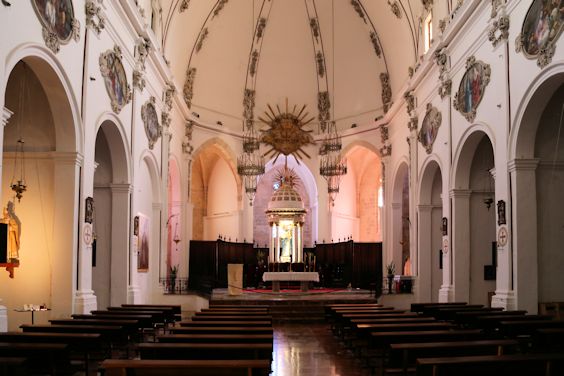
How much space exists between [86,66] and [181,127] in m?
12.7

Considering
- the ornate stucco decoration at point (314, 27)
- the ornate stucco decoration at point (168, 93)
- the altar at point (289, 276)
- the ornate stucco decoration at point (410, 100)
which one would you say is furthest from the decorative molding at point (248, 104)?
the altar at point (289, 276)

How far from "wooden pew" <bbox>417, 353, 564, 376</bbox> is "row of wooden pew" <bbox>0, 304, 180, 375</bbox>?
3.56 meters

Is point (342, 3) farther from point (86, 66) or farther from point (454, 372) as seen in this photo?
point (454, 372)

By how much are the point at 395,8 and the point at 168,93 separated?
8722mm

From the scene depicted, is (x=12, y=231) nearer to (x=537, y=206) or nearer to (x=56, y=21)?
(x=56, y=21)

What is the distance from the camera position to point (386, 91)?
90.0 feet

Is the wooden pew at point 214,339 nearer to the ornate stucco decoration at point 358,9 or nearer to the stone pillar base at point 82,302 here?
the stone pillar base at point 82,302

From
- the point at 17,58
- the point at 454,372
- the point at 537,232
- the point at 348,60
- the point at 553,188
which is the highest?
the point at 348,60

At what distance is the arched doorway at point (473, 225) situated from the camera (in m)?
17.9

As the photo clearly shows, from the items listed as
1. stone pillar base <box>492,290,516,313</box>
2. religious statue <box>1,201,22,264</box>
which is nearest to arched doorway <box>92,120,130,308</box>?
religious statue <box>1,201,22,264</box>

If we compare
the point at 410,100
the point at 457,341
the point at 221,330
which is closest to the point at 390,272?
the point at 410,100

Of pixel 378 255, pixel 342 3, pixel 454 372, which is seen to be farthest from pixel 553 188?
pixel 342 3

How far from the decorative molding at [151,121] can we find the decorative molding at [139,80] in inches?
28.9

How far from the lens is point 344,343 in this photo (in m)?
13.5
